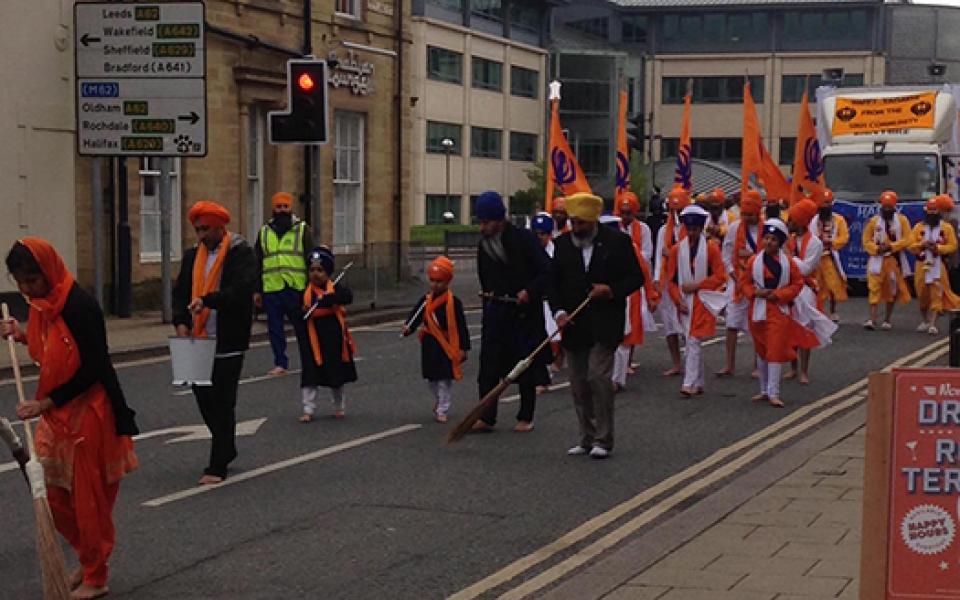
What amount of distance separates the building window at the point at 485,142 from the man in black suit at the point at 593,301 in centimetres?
5990

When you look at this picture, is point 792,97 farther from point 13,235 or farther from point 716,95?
point 13,235

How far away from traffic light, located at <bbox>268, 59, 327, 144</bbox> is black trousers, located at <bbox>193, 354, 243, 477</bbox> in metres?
11.0

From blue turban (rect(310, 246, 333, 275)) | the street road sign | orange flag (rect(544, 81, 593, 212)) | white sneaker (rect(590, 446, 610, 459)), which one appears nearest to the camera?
white sneaker (rect(590, 446, 610, 459))

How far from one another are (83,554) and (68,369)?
2.76 ft

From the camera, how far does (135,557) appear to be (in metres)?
7.73

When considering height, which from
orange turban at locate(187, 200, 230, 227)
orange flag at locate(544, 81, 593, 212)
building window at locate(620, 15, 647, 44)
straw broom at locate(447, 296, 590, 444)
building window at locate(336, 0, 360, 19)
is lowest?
straw broom at locate(447, 296, 590, 444)

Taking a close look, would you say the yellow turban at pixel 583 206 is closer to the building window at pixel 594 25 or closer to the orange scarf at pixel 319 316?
the orange scarf at pixel 319 316

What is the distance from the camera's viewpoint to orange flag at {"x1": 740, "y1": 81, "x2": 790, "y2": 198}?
733 inches

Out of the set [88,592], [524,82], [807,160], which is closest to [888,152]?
[807,160]

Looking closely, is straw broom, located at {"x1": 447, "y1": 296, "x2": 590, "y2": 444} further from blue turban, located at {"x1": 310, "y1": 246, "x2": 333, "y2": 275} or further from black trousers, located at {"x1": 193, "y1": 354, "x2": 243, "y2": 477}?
blue turban, located at {"x1": 310, "y1": 246, "x2": 333, "y2": 275}

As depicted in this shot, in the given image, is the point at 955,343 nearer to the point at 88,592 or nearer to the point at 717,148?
the point at 88,592

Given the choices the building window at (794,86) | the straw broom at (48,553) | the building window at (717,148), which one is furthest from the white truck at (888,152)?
the building window at (717,148)

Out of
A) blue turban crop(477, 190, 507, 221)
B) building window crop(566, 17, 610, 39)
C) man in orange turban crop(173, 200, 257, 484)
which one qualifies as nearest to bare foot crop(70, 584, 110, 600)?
man in orange turban crop(173, 200, 257, 484)

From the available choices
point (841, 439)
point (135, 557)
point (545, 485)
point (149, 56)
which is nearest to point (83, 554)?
point (135, 557)
